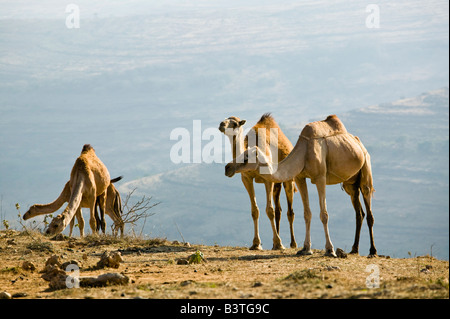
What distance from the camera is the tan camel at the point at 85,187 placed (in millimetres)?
15055

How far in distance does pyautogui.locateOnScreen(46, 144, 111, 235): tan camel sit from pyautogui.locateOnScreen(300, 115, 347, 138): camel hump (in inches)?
199

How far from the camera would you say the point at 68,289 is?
948cm

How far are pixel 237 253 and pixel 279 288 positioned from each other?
5.98m

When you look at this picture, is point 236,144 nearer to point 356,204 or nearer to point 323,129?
point 323,129

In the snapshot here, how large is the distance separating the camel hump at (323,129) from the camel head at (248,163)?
1407 mm

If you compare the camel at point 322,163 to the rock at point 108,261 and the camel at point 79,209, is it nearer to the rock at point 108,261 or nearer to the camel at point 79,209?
the rock at point 108,261

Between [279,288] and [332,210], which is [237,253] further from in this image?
[332,210]

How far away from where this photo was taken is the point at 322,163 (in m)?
13.7

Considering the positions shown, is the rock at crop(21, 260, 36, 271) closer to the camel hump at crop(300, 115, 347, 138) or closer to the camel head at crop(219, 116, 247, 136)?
the camel head at crop(219, 116, 247, 136)

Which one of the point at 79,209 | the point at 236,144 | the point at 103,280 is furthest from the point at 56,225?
the point at 103,280

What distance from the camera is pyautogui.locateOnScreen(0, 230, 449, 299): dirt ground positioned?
845 cm

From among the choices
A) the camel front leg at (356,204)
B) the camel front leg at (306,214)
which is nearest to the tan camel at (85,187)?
the camel front leg at (306,214)

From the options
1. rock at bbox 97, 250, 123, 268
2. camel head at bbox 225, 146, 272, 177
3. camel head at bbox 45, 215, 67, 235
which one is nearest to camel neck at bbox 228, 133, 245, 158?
camel head at bbox 225, 146, 272, 177

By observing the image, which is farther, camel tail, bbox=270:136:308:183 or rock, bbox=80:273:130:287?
camel tail, bbox=270:136:308:183
